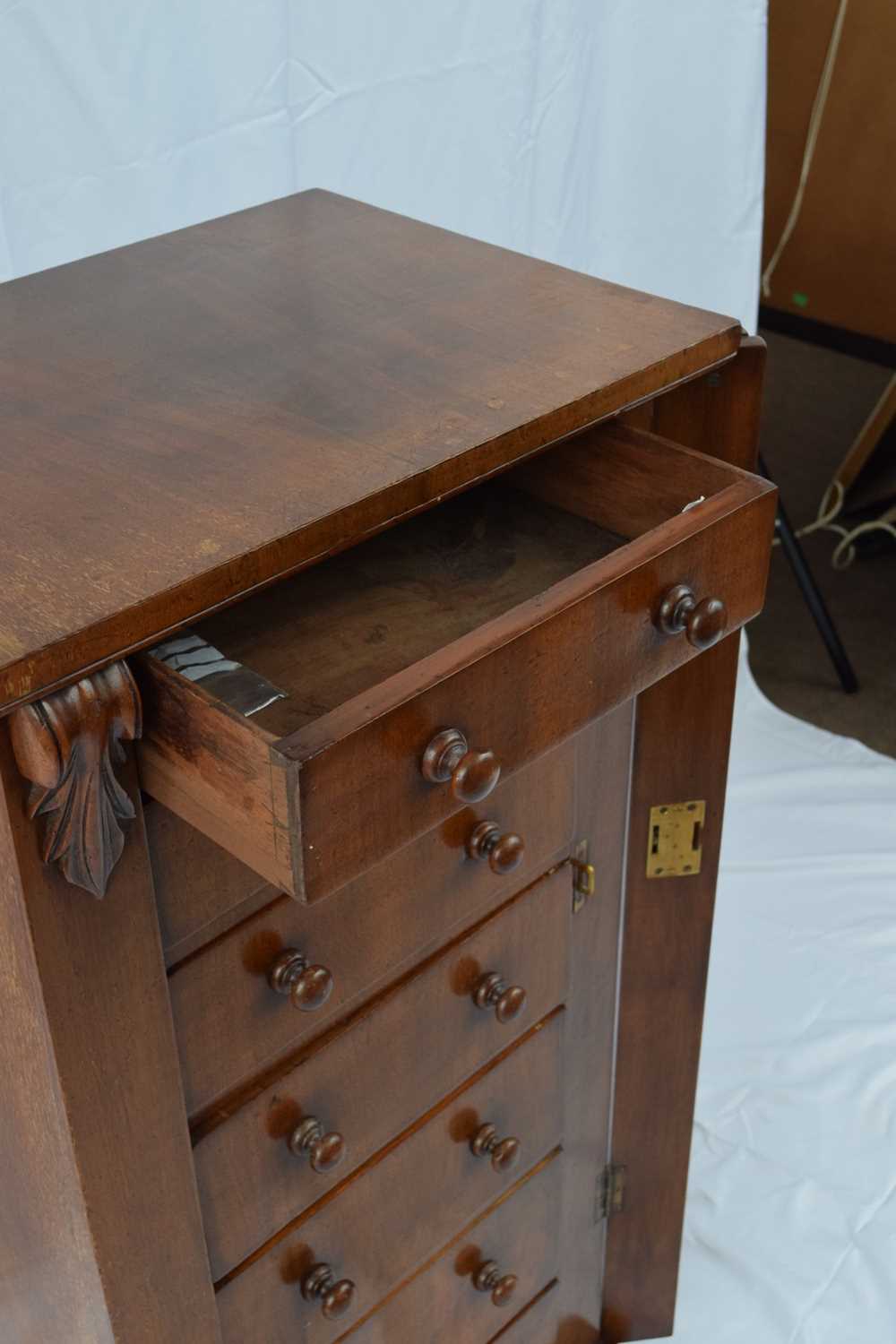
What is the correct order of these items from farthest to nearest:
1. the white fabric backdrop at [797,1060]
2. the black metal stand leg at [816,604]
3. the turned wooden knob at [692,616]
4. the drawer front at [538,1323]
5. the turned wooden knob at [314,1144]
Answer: the black metal stand leg at [816,604] < the white fabric backdrop at [797,1060] < the drawer front at [538,1323] < the turned wooden knob at [314,1144] < the turned wooden knob at [692,616]

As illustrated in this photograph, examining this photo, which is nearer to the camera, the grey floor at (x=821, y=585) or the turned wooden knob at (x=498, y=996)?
the turned wooden knob at (x=498, y=996)

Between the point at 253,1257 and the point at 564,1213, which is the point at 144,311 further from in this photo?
the point at 564,1213

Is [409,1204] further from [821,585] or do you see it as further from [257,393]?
[821,585]

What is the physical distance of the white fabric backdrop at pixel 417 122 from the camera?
1.35 metres

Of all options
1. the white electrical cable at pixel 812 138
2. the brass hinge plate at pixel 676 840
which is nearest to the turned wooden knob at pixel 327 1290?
the brass hinge plate at pixel 676 840

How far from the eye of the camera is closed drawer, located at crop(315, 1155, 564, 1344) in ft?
3.65

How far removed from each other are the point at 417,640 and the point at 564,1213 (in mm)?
619

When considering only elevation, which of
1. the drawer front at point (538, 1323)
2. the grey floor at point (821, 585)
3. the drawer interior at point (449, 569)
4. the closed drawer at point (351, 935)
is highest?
the drawer interior at point (449, 569)

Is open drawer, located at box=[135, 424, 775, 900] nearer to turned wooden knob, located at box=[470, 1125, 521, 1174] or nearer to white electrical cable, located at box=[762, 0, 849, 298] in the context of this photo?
turned wooden knob, located at box=[470, 1125, 521, 1174]

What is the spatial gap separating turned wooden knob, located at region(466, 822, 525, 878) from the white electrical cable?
6.07ft

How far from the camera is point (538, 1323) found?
1.28 meters

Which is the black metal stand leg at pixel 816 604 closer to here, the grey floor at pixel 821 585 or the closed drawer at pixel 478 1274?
the grey floor at pixel 821 585

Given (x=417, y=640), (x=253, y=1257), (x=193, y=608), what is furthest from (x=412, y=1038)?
(x=193, y=608)

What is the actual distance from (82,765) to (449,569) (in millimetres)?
309
